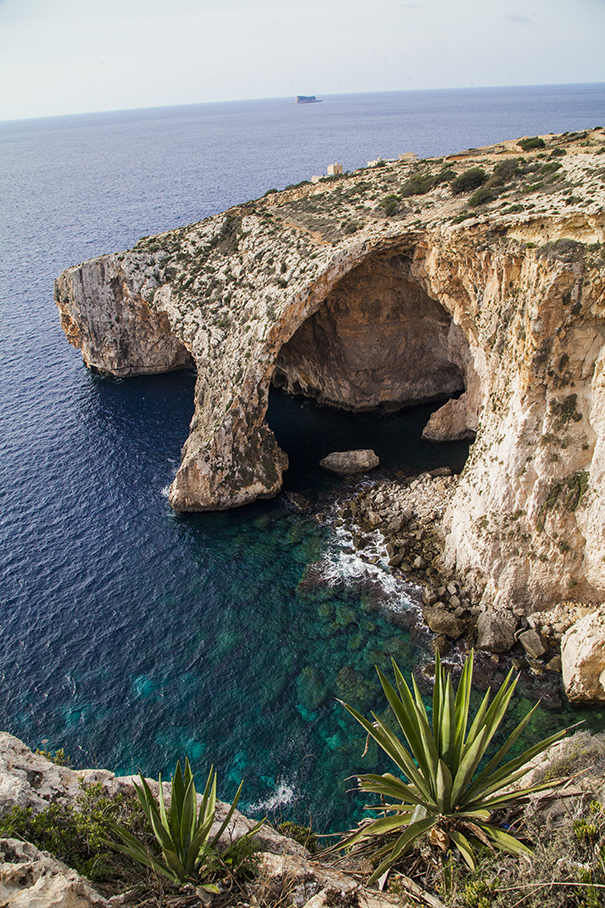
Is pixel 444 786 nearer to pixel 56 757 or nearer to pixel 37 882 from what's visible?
pixel 37 882

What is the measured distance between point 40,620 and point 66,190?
165 meters

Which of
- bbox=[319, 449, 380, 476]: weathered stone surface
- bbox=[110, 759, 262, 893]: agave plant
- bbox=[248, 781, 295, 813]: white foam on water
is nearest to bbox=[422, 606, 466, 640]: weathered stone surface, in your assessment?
bbox=[248, 781, 295, 813]: white foam on water

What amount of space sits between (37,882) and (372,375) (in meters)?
42.9

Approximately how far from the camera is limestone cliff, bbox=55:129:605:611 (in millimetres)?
25031

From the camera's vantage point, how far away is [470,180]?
125 feet

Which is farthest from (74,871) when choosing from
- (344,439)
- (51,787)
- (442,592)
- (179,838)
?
(344,439)

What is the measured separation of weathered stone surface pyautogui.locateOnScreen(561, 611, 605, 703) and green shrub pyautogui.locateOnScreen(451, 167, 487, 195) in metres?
29.4

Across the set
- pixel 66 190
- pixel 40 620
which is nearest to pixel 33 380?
pixel 40 620

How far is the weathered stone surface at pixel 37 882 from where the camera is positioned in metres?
8.48

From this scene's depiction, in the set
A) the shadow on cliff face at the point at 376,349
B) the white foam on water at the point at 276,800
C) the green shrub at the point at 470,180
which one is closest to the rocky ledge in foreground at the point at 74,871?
the white foam on water at the point at 276,800

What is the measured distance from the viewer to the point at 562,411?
25.2 m

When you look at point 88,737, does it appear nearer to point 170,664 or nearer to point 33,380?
point 170,664

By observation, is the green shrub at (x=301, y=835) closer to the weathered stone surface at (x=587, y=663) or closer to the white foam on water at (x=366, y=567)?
the weathered stone surface at (x=587, y=663)

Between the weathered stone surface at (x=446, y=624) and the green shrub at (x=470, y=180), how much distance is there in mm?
28761
